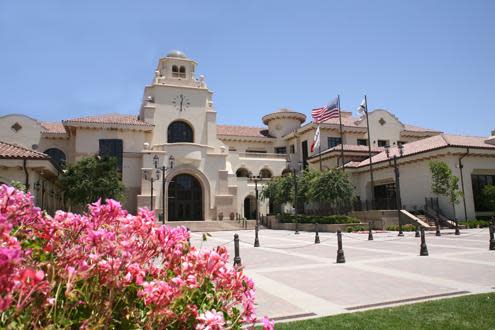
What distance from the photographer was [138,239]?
290cm

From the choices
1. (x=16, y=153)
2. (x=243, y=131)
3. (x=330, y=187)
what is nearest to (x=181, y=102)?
(x=243, y=131)

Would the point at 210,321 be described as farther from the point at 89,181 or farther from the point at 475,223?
the point at 475,223

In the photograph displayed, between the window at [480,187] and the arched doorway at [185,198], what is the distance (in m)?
27.5

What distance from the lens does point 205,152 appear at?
42906mm

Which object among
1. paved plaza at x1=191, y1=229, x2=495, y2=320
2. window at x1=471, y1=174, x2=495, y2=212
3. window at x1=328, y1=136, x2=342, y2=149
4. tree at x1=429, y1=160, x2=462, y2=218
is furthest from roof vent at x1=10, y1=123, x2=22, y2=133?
window at x1=471, y1=174, x2=495, y2=212

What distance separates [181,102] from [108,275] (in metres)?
44.6

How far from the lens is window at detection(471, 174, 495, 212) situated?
32500 millimetres

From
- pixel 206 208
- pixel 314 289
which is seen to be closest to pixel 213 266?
pixel 314 289

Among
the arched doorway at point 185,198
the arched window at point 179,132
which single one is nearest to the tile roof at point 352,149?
the arched doorway at point 185,198

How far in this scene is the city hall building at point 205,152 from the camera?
111ft

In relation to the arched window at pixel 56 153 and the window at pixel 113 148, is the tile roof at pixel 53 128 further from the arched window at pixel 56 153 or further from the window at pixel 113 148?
the window at pixel 113 148

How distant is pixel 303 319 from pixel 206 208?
36.1 meters

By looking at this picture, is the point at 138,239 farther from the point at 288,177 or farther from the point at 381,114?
the point at 381,114

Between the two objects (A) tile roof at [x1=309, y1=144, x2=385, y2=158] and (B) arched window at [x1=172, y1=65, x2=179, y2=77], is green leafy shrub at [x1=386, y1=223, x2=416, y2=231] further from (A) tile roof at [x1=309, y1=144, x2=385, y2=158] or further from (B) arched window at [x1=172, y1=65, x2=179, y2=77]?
(B) arched window at [x1=172, y1=65, x2=179, y2=77]
